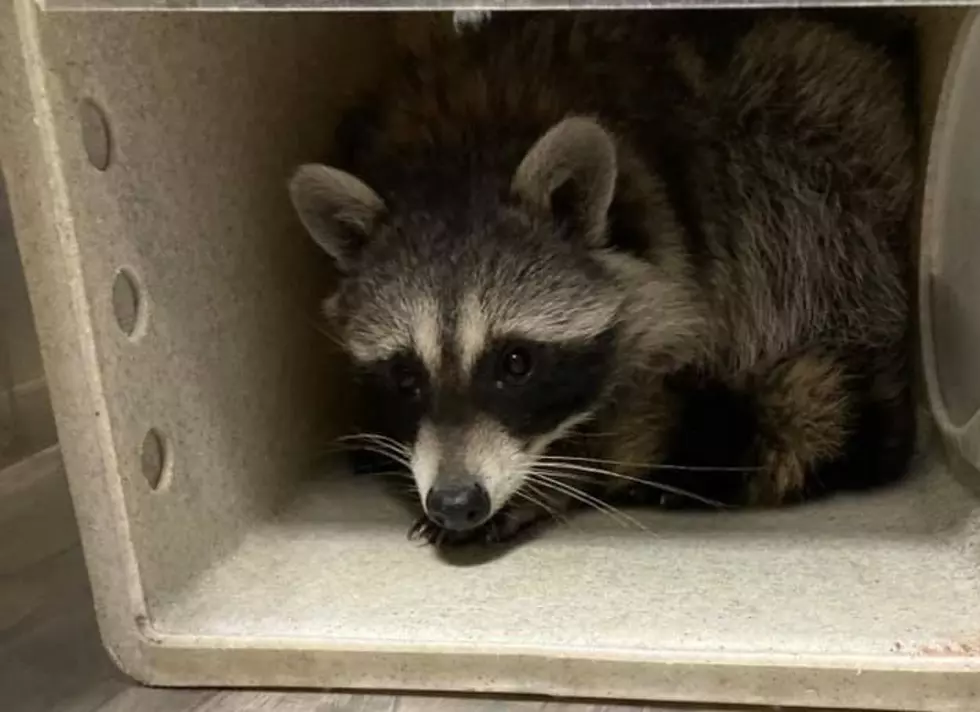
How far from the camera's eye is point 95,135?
1475 millimetres

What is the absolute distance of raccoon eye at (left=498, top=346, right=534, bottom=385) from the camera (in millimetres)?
1653

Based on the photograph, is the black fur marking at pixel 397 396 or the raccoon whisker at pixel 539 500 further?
the raccoon whisker at pixel 539 500

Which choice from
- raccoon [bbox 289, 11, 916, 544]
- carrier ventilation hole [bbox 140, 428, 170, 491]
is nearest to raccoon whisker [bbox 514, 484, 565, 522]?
raccoon [bbox 289, 11, 916, 544]

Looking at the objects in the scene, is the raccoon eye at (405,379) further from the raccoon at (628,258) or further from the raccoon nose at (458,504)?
the raccoon nose at (458,504)

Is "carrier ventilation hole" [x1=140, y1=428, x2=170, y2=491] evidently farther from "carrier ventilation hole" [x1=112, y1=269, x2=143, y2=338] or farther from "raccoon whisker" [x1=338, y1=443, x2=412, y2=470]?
"raccoon whisker" [x1=338, y1=443, x2=412, y2=470]

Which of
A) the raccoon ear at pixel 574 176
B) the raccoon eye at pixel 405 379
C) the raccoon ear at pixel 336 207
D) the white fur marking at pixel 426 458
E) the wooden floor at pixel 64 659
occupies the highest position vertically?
the raccoon ear at pixel 574 176

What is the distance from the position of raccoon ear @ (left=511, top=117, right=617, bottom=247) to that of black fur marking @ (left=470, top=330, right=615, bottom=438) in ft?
0.53

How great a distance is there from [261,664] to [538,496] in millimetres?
514

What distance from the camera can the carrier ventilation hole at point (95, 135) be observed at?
56.7 inches

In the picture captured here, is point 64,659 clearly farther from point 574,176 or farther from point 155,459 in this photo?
point 574,176

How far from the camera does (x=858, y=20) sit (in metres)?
2.13

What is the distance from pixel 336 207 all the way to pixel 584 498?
0.58m

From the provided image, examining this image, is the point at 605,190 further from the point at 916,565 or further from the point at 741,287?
the point at 916,565

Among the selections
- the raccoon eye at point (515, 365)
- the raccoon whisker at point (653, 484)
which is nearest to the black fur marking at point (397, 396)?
the raccoon eye at point (515, 365)
